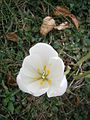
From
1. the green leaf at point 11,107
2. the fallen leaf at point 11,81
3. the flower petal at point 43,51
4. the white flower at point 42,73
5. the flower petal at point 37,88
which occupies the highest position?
the flower petal at point 43,51

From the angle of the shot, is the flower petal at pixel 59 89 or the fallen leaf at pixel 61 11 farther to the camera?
the fallen leaf at pixel 61 11

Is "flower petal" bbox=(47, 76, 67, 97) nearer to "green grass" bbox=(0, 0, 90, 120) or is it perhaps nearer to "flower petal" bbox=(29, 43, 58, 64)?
"flower petal" bbox=(29, 43, 58, 64)

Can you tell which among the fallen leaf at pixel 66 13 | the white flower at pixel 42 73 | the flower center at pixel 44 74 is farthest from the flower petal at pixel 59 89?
the fallen leaf at pixel 66 13

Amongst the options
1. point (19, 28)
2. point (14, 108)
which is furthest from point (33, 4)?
point (14, 108)

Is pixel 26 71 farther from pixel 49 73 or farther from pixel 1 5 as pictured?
pixel 1 5

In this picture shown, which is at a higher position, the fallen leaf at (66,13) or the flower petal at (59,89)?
the fallen leaf at (66,13)

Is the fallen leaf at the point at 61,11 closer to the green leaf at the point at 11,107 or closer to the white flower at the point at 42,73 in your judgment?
the white flower at the point at 42,73

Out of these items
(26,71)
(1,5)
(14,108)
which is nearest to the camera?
(26,71)
